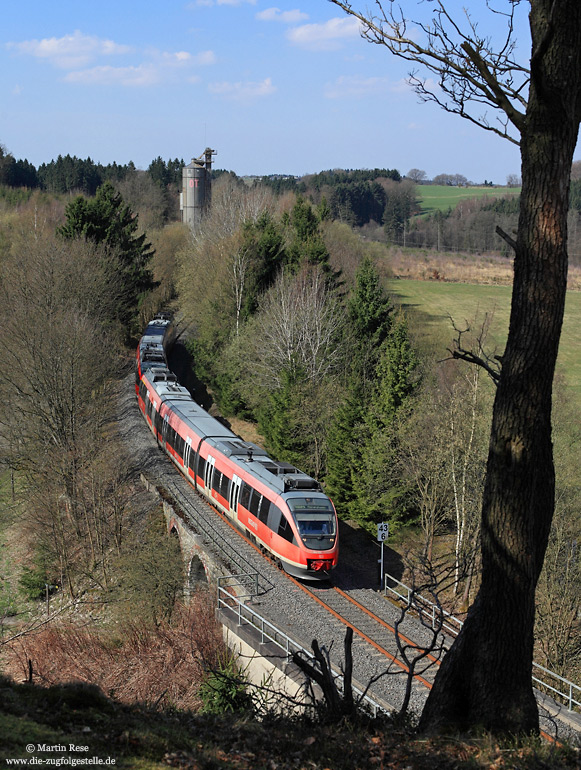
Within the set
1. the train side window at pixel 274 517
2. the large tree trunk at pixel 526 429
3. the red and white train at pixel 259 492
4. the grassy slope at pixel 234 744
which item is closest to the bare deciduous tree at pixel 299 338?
the red and white train at pixel 259 492

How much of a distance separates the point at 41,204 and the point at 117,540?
69498mm

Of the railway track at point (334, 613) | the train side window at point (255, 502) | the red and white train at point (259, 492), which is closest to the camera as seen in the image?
the railway track at point (334, 613)

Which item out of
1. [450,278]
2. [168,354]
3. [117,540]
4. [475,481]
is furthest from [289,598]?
[450,278]

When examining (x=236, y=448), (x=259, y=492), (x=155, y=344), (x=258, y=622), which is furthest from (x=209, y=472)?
(x=155, y=344)

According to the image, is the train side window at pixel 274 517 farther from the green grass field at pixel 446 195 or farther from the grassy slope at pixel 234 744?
the green grass field at pixel 446 195

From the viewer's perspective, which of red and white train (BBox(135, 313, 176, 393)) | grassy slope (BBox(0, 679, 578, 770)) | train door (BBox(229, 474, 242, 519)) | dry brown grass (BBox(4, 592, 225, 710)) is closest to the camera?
grassy slope (BBox(0, 679, 578, 770))

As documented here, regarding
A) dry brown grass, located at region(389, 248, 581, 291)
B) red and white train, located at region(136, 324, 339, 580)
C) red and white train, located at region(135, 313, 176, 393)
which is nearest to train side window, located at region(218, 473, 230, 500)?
red and white train, located at region(136, 324, 339, 580)

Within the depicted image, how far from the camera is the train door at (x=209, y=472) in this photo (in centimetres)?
2398

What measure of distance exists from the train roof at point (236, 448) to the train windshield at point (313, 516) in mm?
482

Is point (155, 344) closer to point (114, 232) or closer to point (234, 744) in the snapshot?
point (114, 232)

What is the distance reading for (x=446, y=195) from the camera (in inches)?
6088

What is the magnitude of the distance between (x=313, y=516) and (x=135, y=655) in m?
5.70

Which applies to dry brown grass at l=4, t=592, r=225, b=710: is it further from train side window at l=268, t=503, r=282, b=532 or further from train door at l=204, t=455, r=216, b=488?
train door at l=204, t=455, r=216, b=488

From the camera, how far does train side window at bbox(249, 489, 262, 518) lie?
20531 mm
